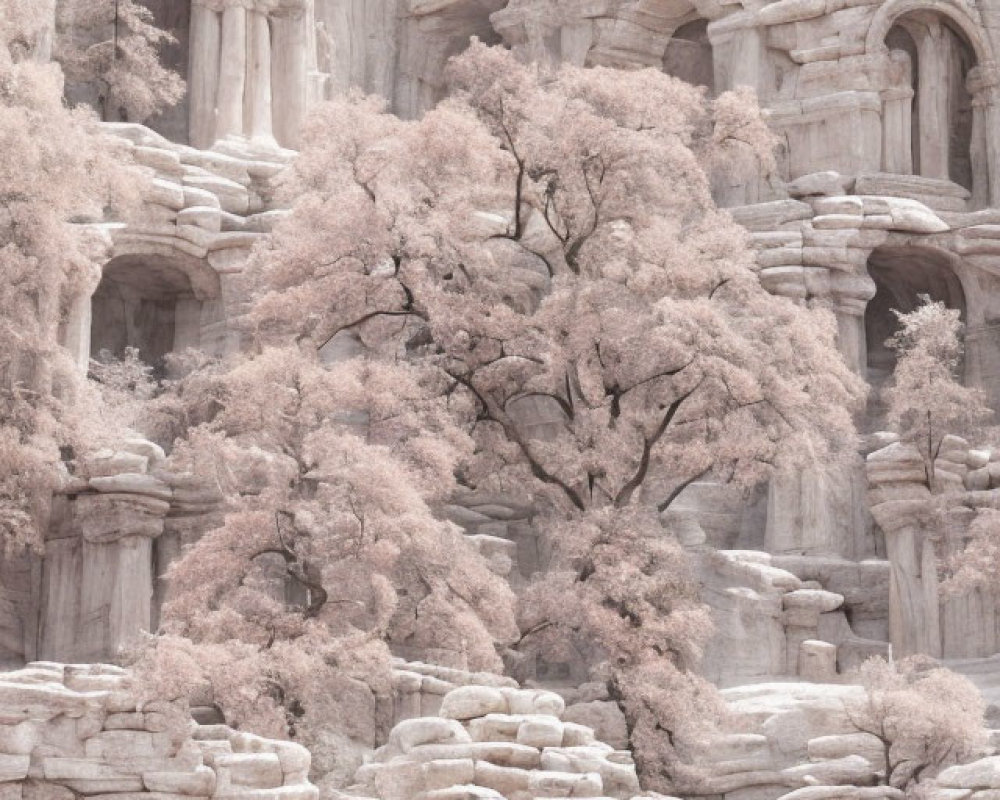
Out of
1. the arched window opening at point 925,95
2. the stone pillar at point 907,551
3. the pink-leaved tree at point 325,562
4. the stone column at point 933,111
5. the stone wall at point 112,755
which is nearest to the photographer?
the stone wall at point 112,755

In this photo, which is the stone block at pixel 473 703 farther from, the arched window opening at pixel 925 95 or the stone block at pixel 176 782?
the arched window opening at pixel 925 95

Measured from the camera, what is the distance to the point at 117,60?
6353 cm

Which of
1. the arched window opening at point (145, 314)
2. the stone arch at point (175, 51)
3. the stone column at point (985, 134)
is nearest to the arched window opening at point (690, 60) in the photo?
the stone column at point (985, 134)

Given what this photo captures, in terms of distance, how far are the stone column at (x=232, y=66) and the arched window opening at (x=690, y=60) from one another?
10216mm

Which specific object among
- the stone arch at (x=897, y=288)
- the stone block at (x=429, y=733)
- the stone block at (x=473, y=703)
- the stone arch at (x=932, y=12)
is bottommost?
the stone block at (x=429, y=733)

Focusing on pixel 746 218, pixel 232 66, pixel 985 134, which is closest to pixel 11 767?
pixel 746 218

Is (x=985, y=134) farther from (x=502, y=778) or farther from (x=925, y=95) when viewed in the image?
(x=502, y=778)

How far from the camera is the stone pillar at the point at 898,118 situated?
6612cm

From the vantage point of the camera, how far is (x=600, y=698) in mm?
51281

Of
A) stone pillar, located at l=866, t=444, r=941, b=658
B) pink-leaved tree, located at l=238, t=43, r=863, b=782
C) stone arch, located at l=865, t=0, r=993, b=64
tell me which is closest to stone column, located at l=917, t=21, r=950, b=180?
stone arch, located at l=865, t=0, r=993, b=64

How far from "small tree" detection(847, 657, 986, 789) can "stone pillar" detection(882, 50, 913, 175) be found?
64.6ft

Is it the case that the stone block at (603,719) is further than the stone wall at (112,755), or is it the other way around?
the stone block at (603,719)

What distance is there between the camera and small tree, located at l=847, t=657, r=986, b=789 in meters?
47.6

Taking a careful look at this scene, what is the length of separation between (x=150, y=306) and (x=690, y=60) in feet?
46.5
